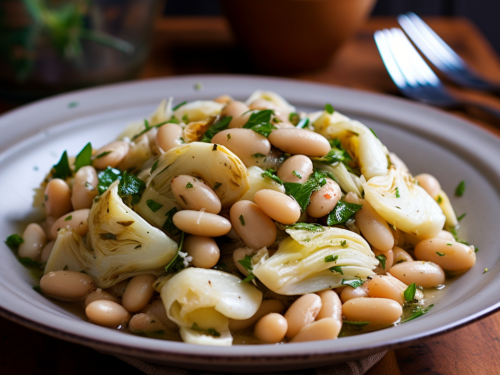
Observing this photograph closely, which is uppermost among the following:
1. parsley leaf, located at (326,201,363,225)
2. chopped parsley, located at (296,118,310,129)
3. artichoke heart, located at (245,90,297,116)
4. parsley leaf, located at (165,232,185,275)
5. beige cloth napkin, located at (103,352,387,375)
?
chopped parsley, located at (296,118,310,129)

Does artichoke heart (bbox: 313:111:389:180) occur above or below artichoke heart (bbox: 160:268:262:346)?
above

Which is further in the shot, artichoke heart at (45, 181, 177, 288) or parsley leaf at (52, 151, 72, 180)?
parsley leaf at (52, 151, 72, 180)

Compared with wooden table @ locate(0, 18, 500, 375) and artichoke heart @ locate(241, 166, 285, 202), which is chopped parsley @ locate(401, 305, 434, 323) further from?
artichoke heart @ locate(241, 166, 285, 202)

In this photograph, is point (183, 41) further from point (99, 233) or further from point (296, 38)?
point (99, 233)

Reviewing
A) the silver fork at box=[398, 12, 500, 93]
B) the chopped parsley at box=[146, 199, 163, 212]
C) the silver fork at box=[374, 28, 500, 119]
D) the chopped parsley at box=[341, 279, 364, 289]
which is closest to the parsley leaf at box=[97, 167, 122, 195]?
the chopped parsley at box=[146, 199, 163, 212]

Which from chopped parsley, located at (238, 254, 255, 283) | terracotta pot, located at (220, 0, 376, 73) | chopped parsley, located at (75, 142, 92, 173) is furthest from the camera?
terracotta pot, located at (220, 0, 376, 73)

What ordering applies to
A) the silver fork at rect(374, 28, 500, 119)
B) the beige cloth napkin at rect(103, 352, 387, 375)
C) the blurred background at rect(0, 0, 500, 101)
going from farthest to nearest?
the silver fork at rect(374, 28, 500, 119) → the blurred background at rect(0, 0, 500, 101) → the beige cloth napkin at rect(103, 352, 387, 375)

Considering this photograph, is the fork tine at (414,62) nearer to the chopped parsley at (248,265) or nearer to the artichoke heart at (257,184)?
the artichoke heart at (257,184)
